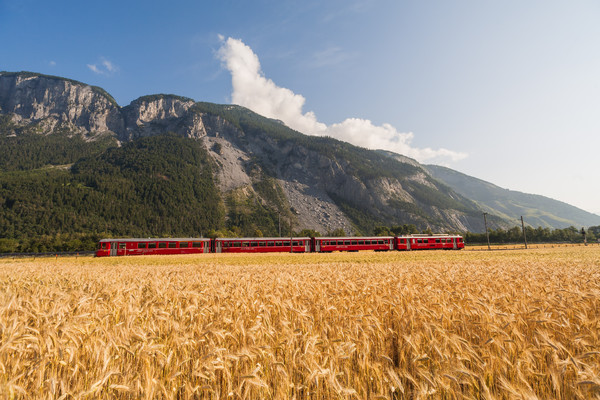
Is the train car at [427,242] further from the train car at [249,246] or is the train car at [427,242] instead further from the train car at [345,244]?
the train car at [249,246]

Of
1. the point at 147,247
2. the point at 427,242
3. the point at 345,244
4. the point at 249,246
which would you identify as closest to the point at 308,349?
the point at 249,246

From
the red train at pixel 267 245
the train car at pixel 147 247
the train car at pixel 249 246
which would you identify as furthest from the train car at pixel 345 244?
the train car at pixel 147 247

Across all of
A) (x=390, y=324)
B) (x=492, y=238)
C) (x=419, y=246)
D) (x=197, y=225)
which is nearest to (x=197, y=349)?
(x=390, y=324)

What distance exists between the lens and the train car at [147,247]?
160 ft

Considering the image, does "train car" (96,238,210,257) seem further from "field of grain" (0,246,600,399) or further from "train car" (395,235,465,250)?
"field of grain" (0,246,600,399)

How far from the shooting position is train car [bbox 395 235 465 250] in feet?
191

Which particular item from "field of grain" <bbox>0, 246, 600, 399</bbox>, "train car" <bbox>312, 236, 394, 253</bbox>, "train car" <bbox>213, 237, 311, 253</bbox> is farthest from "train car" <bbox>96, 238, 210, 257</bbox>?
"field of grain" <bbox>0, 246, 600, 399</bbox>

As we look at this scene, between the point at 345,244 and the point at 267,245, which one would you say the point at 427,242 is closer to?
the point at 345,244

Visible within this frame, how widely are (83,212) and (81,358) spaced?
741ft

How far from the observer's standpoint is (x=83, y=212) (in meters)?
181

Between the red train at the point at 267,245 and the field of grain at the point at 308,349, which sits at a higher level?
the field of grain at the point at 308,349

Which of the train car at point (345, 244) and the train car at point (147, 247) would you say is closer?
the train car at point (147, 247)

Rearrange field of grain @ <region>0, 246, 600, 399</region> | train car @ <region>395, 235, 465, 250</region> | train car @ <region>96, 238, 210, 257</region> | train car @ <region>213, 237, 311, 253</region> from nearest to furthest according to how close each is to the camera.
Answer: field of grain @ <region>0, 246, 600, 399</region> < train car @ <region>96, 238, 210, 257</region> < train car @ <region>213, 237, 311, 253</region> < train car @ <region>395, 235, 465, 250</region>

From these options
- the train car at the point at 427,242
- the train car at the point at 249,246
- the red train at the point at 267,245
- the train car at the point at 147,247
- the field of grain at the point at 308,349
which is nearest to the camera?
the field of grain at the point at 308,349
